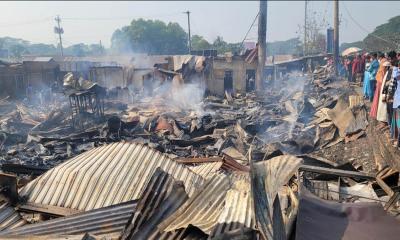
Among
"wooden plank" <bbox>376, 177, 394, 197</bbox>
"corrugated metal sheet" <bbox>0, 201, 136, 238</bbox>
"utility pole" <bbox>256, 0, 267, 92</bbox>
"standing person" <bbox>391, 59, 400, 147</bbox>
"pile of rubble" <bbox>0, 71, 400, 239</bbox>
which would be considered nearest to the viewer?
"pile of rubble" <bbox>0, 71, 400, 239</bbox>

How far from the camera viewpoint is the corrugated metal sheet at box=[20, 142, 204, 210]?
167 inches

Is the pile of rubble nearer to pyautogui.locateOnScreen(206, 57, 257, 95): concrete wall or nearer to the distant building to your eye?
pyautogui.locateOnScreen(206, 57, 257, 95): concrete wall

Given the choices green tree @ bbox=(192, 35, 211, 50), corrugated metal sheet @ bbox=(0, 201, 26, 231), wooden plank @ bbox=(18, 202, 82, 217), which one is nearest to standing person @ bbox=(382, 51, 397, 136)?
wooden plank @ bbox=(18, 202, 82, 217)

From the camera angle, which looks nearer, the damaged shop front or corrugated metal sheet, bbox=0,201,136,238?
the damaged shop front

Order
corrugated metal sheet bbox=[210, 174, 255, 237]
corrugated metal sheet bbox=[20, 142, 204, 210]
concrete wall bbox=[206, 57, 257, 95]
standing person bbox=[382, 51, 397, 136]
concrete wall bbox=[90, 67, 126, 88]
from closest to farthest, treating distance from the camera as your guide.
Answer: corrugated metal sheet bbox=[210, 174, 255, 237] → corrugated metal sheet bbox=[20, 142, 204, 210] → standing person bbox=[382, 51, 397, 136] → concrete wall bbox=[206, 57, 257, 95] → concrete wall bbox=[90, 67, 126, 88]

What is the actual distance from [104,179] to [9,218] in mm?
1087

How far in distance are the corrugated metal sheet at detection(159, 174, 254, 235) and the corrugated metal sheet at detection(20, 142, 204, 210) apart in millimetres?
1046

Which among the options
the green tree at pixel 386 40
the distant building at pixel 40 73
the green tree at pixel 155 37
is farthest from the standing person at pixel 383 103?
the green tree at pixel 155 37

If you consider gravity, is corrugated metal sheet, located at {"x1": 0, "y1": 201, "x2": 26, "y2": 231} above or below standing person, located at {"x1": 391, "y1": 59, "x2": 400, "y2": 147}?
below

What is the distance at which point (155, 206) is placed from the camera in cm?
325

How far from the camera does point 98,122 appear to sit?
13633 mm

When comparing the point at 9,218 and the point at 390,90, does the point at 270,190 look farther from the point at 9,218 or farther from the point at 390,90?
the point at 390,90

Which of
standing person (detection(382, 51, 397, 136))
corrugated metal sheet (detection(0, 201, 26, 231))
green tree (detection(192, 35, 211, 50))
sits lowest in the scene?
corrugated metal sheet (detection(0, 201, 26, 231))

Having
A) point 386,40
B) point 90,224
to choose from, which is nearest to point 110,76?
point 386,40
